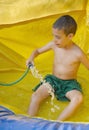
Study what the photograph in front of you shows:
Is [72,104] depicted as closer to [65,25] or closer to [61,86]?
[61,86]

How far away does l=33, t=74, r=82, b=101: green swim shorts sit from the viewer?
162 centimetres

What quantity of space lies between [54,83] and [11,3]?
35 centimetres

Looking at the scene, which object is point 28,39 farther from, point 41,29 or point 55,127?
point 55,127

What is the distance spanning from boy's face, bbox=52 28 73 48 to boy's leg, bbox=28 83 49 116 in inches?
6.7

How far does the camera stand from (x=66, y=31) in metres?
1.58

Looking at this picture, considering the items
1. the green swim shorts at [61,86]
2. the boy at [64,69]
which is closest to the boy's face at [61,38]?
the boy at [64,69]

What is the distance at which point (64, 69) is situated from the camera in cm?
167

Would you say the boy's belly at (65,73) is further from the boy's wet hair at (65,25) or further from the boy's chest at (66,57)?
the boy's wet hair at (65,25)

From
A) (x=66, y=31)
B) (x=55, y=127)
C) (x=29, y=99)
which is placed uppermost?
(x=66, y=31)

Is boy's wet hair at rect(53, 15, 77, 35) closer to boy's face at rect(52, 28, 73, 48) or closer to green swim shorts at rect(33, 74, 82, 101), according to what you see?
boy's face at rect(52, 28, 73, 48)

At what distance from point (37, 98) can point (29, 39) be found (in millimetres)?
359

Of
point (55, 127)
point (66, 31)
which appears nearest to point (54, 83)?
point (66, 31)

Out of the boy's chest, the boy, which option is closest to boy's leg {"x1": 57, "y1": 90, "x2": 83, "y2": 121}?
the boy

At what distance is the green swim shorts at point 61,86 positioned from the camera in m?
1.62
